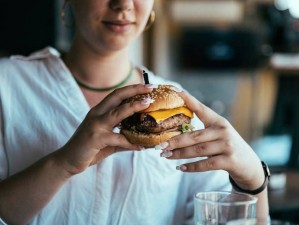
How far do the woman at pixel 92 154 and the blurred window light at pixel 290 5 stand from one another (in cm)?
501

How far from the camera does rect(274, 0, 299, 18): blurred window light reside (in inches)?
253

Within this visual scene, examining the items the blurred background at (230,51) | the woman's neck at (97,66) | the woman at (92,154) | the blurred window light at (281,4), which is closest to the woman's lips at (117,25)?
the woman at (92,154)

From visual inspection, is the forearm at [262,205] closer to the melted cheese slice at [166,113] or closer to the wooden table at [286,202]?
the melted cheese slice at [166,113]

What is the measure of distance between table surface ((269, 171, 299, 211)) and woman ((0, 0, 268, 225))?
0.32 metres

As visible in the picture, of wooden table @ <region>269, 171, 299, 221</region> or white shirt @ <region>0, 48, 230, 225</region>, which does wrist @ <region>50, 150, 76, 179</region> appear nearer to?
white shirt @ <region>0, 48, 230, 225</region>

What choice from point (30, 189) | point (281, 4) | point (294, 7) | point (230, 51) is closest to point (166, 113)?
point (30, 189)

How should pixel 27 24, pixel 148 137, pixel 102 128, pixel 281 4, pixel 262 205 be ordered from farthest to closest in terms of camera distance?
pixel 281 4, pixel 27 24, pixel 262 205, pixel 148 137, pixel 102 128

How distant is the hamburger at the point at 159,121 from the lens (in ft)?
4.33

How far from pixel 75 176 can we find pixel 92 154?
11.0 inches

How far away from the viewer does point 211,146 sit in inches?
50.3

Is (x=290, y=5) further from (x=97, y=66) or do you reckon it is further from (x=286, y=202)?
(x=97, y=66)

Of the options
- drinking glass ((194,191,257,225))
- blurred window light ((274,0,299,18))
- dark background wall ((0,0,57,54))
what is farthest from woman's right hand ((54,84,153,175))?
blurred window light ((274,0,299,18))

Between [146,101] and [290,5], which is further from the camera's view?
[290,5]

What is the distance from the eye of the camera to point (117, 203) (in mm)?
1552
